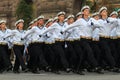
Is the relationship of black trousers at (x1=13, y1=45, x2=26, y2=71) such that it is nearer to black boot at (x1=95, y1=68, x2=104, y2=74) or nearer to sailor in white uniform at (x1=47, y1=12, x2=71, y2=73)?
sailor in white uniform at (x1=47, y1=12, x2=71, y2=73)

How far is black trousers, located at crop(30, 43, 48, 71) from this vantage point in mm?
15531

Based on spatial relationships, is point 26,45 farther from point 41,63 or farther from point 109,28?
point 109,28

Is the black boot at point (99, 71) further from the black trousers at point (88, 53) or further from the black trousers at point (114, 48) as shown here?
the black trousers at point (114, 48)

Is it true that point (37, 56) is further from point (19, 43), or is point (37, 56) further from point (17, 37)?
point (17, 37)

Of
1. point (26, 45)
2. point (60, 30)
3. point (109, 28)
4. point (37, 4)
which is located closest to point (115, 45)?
point (109, 28)

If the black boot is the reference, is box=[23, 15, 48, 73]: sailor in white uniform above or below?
above

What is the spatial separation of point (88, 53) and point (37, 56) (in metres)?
1.92

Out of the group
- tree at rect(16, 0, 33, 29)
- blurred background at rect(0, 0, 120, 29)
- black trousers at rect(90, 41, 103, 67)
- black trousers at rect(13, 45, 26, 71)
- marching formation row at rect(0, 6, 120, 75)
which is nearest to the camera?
marching formation row at rect(0, 6, 120, 75)

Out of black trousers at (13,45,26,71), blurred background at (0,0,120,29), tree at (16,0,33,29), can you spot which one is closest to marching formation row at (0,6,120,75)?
black trousers at (13,45,26,71)

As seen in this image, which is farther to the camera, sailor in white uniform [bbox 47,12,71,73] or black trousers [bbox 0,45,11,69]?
black trousers [bbox 0,45,11,69]

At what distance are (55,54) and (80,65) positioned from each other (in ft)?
3.24

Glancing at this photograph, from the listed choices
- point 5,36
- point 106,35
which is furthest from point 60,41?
point 5,36

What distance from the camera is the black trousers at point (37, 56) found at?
15531mm

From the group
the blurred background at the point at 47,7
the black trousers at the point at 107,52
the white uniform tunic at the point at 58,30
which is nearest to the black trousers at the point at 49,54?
the white uniform tunic at the point at 58,30
